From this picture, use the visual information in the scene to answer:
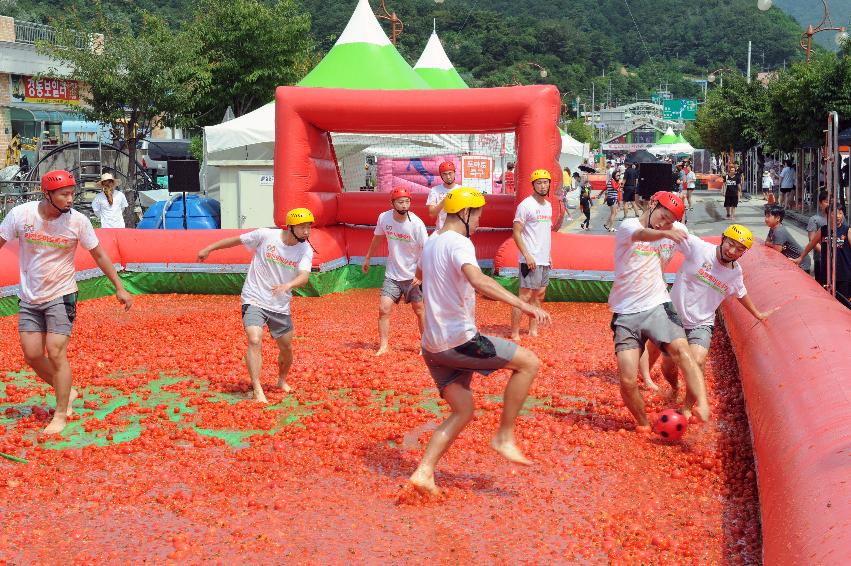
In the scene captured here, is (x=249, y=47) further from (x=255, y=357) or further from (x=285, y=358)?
(x=255, y=357)

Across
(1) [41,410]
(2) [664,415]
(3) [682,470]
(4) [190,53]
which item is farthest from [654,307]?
(4) [190,53]

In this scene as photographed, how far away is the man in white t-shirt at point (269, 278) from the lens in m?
9.34

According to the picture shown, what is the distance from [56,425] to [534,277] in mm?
6301

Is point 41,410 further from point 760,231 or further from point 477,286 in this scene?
point 760,231

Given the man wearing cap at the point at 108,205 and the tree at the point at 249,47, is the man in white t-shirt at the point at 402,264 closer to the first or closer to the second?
the man wearing cap at the point at 108,205

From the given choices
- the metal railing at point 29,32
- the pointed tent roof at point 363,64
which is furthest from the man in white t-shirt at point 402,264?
the metal railing at point 29,32

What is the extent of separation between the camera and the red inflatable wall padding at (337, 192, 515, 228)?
1706 centimetres

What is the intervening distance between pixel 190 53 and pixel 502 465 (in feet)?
88.1

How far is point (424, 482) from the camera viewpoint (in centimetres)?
656

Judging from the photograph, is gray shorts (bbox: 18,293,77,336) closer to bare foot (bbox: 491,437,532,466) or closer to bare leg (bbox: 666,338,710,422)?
bare foot (bbox: 491,437,532,466)

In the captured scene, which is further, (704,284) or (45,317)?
(704,284)

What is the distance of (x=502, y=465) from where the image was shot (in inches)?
295

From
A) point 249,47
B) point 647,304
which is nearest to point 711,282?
point 647,304

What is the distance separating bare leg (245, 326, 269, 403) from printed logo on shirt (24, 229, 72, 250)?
1810mm
